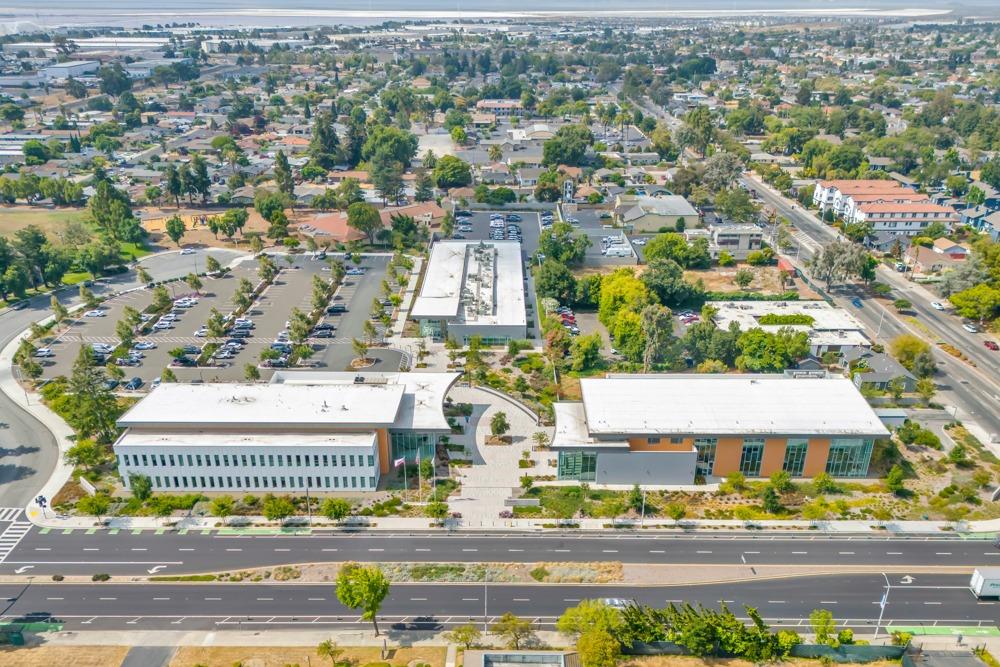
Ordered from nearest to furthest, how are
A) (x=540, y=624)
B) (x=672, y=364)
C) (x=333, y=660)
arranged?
(x=333, y=660) → (x=540, y=624) → (x=672, y=364)

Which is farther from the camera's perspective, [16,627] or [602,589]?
[602,589]

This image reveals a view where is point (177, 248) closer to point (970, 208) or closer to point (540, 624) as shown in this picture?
point (540, 624)

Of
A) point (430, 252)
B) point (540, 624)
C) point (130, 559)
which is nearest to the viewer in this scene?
point (540, 624)

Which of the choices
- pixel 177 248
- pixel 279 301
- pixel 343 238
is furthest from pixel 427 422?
pixel 177 248

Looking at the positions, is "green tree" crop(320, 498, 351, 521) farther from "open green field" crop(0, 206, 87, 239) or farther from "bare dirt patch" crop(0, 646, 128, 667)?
"open green field" crop(0, 206, 87, 239)

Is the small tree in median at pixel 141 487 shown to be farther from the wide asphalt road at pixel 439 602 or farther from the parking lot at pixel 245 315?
the parking lot at pixel 245 315

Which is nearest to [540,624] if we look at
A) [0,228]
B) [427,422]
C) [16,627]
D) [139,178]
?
[427,422]

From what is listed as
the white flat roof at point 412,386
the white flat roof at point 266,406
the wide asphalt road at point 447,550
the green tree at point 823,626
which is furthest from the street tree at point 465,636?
the green tree at point 823,626
